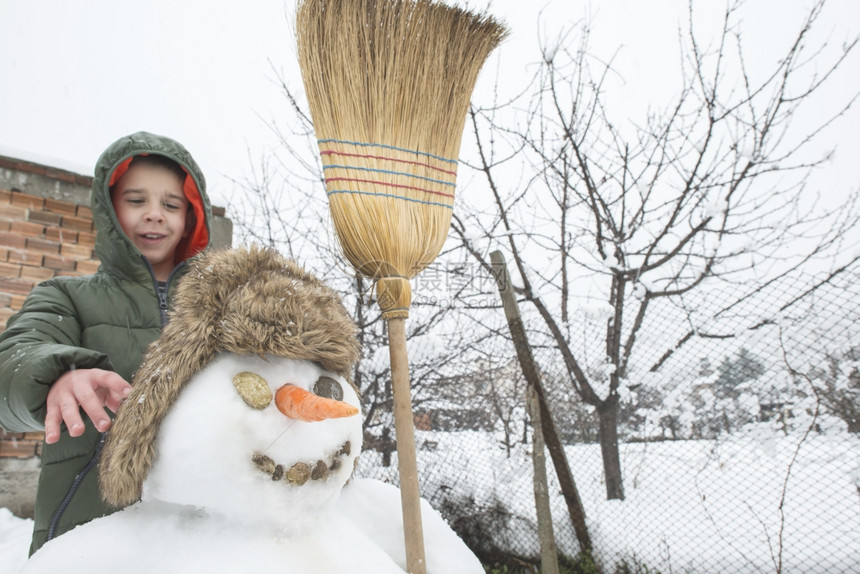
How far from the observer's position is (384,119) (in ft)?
4.27

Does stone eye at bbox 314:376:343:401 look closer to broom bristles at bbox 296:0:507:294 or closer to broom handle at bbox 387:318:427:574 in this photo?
broom handle at bbox 387:318:427:574

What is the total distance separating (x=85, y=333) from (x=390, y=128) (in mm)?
894

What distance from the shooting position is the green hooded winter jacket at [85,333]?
720 millimetres

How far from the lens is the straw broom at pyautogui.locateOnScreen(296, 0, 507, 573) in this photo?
121cm

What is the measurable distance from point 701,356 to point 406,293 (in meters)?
1.84

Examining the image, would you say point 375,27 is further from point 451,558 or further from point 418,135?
point 451,558

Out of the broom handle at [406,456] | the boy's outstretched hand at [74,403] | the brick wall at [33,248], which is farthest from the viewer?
the brick wall at [33,248]

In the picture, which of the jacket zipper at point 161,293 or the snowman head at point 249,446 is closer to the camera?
the snowman head at point 249,446

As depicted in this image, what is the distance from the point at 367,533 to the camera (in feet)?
3.32

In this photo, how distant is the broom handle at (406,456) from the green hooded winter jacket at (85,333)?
1.83 ft

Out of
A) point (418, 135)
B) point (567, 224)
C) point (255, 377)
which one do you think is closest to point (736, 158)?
point (567, 224)

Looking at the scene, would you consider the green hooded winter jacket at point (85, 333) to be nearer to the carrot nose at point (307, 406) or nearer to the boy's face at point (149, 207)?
the boy's face at point (149, 207)

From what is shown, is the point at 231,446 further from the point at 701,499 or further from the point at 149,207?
the point at 701,499

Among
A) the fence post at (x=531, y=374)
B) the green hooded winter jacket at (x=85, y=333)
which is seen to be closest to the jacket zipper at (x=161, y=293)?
the green hooded winter jacket at (x=85, y=333)
